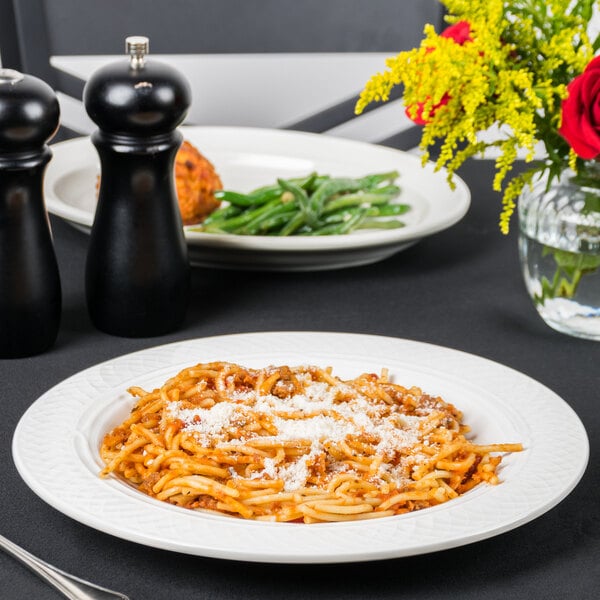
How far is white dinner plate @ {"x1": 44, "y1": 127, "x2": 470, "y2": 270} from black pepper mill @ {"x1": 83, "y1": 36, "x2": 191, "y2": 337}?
0.58 ft

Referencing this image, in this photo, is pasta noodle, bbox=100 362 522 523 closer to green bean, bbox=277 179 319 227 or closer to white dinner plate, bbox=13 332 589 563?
white dinner plate, bbox=13 332 589 563

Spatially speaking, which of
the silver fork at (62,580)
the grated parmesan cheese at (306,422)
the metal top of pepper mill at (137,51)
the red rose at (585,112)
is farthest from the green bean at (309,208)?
the silver fork at (62,580)

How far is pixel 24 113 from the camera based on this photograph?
1.38 m

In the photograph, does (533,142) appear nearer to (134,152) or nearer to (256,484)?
(134,152)

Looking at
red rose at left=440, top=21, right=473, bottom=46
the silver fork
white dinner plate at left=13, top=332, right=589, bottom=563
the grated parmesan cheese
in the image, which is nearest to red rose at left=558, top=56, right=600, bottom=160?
red rose at left=440, top=21, right=473, bottom=46

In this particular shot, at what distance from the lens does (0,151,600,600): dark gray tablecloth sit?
3.33ft

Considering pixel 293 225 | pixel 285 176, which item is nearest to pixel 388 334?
pixel 293 225

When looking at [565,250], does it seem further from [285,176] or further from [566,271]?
[285,176]

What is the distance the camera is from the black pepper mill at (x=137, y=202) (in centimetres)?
148

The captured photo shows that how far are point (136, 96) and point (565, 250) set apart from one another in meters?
0.67

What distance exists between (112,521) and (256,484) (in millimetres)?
165

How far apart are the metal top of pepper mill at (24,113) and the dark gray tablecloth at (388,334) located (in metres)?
0.32

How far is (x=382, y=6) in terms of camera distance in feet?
9.92

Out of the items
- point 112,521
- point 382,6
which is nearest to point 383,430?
point 112,521
